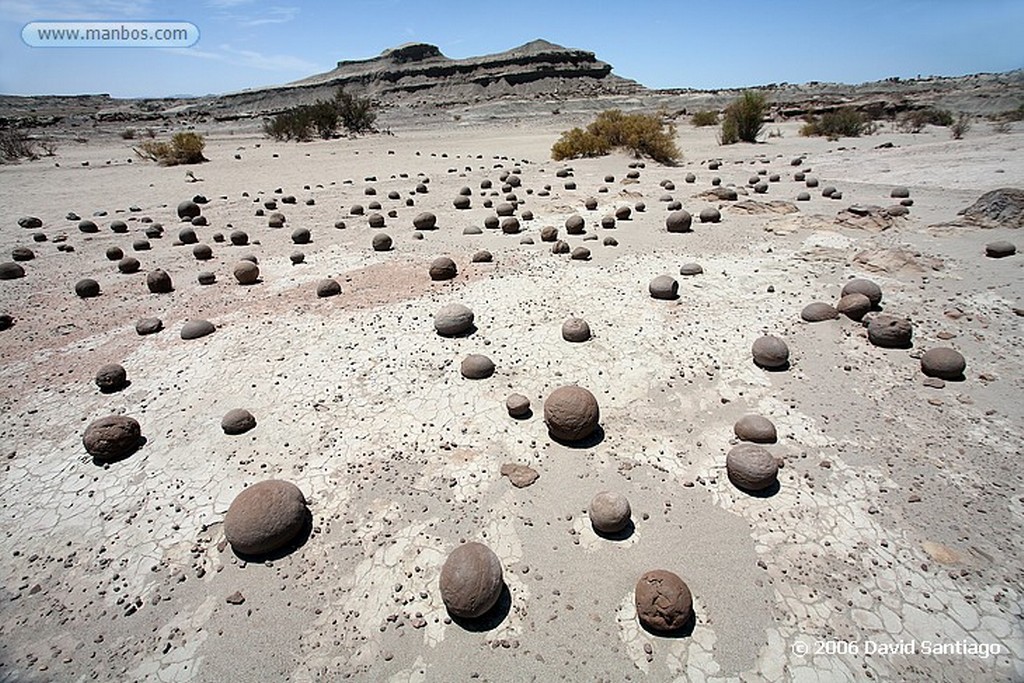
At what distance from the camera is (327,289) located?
7.45m

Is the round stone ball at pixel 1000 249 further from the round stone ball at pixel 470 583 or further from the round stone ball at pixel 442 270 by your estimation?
the round stone ball at pixel 470 583

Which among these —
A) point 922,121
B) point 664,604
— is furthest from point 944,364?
point 922,121

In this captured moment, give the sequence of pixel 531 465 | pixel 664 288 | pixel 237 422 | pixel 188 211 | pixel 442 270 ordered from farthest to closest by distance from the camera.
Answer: pixel 188 211, pixel 442 270, pixel 664 288, pixel 237 422, pixel 531 465

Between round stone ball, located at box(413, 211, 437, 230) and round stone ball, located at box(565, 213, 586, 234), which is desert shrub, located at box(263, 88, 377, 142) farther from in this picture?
round stone ball, located at box(565, 213, 586, 234)

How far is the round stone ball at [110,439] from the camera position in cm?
456

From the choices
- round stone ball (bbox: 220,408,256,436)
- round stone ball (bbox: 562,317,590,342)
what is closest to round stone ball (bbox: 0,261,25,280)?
round stone ball (bbox: 220,408,256,436)

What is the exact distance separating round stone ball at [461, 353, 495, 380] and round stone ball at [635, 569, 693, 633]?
9.37 feet

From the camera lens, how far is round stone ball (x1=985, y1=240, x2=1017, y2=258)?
722 centimetres

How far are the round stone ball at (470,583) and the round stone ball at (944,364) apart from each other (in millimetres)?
4994

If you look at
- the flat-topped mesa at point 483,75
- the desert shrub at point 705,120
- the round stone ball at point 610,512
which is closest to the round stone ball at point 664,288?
the round stone ball at point 610,512

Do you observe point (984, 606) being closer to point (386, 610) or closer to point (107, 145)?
point (386, 610)

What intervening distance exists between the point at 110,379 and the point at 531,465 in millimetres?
4838

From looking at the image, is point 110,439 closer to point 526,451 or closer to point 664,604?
point 526,451

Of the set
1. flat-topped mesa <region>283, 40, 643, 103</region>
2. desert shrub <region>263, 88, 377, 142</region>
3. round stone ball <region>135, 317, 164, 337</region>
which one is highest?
flat-topped mesa <region>283, 40, 643, 103</region>
